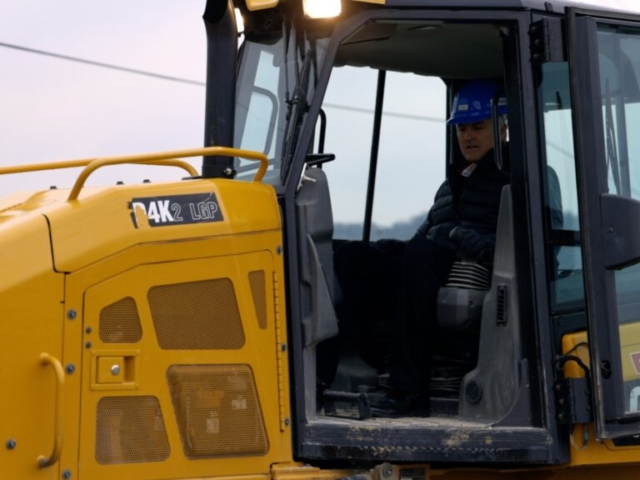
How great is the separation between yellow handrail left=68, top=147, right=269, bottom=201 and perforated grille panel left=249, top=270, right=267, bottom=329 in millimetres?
388

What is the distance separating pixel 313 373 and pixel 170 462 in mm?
656

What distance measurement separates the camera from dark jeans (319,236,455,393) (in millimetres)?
5191

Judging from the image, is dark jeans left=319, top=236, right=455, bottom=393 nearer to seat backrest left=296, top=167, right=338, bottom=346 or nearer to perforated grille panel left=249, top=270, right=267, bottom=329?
seat backrest left=296, top=167, right=338, bottom=346

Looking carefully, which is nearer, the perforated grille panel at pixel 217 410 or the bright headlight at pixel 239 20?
the perforated grille panel at pixel 217 410

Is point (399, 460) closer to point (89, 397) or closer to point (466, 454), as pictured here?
point (466, 454)

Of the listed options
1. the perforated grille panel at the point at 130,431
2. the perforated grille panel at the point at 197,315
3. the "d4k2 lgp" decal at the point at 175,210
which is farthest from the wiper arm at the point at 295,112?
the perforated grille panel at the point at 130,431

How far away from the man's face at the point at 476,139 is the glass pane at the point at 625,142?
786 mm

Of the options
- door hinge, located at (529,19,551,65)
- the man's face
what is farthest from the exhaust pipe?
the man's face

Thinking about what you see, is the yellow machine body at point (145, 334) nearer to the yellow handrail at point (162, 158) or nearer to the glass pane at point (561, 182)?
the yellow handrail at point (162, 158)

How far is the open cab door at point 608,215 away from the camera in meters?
4.74

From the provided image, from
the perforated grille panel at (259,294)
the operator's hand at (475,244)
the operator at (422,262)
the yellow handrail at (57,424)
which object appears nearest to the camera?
the yellow handrail at (57,424)

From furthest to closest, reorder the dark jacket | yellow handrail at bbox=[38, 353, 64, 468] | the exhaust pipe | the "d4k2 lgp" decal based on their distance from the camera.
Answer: the dark jacket
the exhaust pipe
the "d4k2 lgp" decal
yellow handrail at bbox=[38, 353, 64, 468]

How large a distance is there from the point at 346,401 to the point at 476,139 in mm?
1466

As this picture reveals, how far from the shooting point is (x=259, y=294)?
15.4 feet
